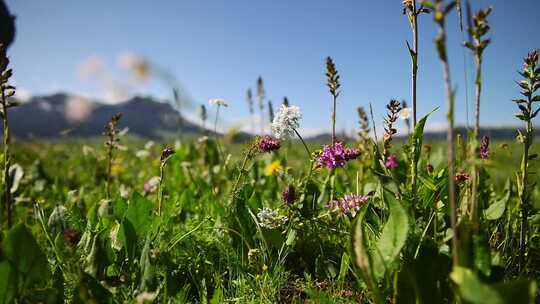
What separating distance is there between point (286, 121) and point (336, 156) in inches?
13.9

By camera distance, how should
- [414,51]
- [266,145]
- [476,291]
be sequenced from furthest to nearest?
[266,145]
[414,51]
[476,291]

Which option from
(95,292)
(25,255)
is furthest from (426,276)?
(25,255)

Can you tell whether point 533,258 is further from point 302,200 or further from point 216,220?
point 216,220

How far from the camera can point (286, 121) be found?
2.23 metres

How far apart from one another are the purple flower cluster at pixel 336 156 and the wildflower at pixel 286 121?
24 cm

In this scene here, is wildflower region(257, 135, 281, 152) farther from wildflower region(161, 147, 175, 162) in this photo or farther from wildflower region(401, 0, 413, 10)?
wildflower region(401, 0, 413, 10)

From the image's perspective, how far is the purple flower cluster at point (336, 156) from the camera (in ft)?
7.45

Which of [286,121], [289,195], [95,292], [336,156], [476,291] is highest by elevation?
[286,121]

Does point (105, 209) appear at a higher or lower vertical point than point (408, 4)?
lower

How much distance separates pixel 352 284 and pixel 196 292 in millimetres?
825

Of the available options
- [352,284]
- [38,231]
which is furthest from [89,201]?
[352,284]

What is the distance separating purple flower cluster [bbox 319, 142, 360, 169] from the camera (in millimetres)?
2271

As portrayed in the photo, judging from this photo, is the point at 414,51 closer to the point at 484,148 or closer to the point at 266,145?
the point at 484,148

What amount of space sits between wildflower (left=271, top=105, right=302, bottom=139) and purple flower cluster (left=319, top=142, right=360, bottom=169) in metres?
0.24
